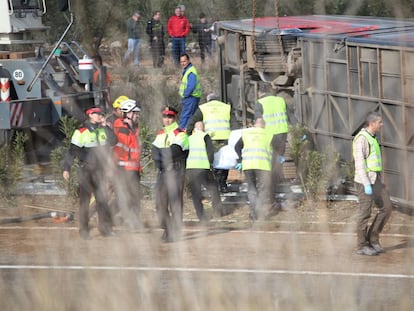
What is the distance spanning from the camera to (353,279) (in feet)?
36.2

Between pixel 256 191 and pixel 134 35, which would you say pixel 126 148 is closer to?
pixel 256 191

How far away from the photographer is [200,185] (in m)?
14.7

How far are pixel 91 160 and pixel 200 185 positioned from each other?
6.06ft

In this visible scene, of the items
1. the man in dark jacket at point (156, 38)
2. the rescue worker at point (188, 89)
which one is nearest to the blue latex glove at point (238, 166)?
the rescue worker at point (188, 89)

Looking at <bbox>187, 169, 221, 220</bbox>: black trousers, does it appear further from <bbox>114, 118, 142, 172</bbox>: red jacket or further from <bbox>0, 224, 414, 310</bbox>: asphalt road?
<bbox>114, 118, 142, 172</bbox>: red jacket

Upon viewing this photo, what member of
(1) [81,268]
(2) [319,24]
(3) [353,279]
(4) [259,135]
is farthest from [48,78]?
(3) [353,279]

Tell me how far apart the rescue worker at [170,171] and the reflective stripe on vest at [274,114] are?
2.50 m

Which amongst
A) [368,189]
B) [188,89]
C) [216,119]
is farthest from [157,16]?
[368,189]

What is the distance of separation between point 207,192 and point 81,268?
4.28 meters

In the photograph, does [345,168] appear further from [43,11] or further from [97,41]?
[97,41]

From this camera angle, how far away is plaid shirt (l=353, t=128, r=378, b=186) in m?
12.5

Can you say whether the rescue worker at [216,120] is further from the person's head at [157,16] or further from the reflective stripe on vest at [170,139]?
the person's head at [157,16]

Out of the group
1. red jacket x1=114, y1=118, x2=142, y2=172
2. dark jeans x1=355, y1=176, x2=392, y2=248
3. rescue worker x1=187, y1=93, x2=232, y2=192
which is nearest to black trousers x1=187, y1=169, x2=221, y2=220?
red jacket x1=114, y1=118, x2=142, y2=172

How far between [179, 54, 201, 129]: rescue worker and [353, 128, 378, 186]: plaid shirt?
6449mm
